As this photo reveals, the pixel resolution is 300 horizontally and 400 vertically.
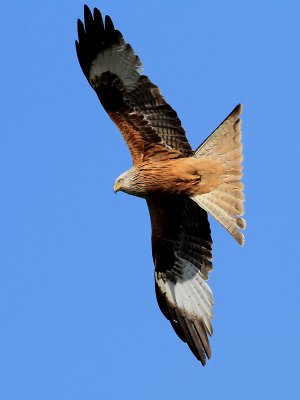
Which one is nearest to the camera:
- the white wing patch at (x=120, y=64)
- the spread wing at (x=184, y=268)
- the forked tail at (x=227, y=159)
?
the forked tail at (x=227, y=159)

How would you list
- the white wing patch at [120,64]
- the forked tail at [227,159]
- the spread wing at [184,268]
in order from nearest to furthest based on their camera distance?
the forked tail at [227,159], the white wing patch at [120,64], the spread wing at [184,268]

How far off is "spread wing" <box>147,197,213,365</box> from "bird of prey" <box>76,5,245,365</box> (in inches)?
0.5

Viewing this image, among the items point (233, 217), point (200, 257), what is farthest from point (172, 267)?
point (233, 217)

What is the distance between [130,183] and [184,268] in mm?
1441

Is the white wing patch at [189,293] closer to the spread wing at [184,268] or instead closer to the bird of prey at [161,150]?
the spread wing at [184,268]

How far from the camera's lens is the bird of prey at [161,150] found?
9.80 metres

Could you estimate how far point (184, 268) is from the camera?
10734mm

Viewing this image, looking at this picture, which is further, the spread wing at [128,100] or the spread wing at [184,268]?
the spread wing at [184,268]

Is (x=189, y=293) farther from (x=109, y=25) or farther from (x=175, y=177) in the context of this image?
(x=109, y=25)

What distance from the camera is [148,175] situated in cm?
986

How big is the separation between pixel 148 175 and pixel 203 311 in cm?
177

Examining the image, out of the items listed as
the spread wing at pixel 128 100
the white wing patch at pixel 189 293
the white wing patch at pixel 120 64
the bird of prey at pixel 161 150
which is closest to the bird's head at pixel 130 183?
the bird of prey at pixel 161 150

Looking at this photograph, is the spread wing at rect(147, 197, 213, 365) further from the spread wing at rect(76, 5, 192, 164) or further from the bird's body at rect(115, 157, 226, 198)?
the spread wing at rect(76, 5, 192, 164)

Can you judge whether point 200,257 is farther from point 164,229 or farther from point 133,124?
point 133,124
